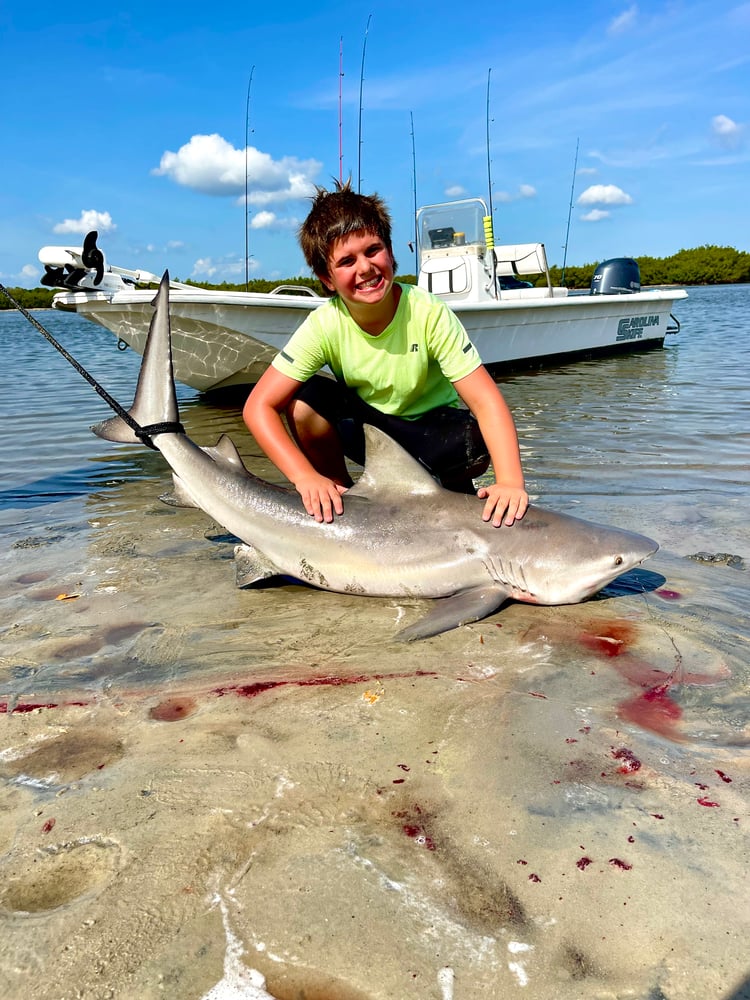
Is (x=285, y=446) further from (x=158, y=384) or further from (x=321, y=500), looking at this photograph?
(x=158, y=384)

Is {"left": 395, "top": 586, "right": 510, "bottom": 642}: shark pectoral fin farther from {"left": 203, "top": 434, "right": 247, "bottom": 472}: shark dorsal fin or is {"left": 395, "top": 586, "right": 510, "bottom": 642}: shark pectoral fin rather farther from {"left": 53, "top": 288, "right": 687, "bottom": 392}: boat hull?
{"left": 53, "top": 288, "right": 687, "bottom": 392}: boat hull

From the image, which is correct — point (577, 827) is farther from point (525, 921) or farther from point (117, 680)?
A: point (117, 680)

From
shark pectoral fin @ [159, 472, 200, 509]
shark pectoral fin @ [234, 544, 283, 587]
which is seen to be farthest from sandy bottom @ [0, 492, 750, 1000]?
shark pectoral fin @ [159, 472, 200, 509]

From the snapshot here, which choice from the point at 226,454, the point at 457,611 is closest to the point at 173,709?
the point at 457,611

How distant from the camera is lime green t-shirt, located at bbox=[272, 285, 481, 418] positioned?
3.53 meters

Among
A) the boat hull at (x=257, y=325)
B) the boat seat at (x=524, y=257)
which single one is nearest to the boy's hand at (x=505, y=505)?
the boat hull at (x=257, y=325)

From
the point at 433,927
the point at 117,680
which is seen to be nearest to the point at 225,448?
the point at 117,680

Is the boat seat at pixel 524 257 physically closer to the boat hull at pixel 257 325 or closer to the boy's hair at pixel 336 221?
the boat hull at pixel 257 325

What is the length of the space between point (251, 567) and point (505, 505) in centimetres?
124

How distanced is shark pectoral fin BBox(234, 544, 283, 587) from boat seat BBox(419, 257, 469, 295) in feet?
34.3

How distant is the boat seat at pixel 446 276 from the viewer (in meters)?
13.1

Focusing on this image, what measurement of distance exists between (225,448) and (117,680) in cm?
137

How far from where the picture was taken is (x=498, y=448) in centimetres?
337

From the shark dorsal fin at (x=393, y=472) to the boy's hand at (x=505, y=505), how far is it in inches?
10.3
